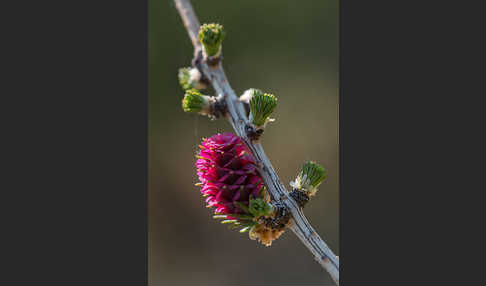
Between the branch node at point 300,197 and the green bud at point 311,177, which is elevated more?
the green bud at point 311,177

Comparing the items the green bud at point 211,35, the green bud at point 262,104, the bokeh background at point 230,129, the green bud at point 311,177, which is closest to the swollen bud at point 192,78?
the green bud at point 211,35

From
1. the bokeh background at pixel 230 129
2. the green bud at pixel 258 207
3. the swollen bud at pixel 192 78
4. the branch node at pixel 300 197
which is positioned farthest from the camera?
the bokeh background at pixel 230 129

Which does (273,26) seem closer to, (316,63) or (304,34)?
(304,34)

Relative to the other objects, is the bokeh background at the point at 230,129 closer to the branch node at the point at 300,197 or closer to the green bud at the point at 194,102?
the green bud at the point at 194,102

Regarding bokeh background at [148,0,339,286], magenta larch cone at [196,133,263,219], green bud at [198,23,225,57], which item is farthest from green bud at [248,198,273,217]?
bokeh background at [148,0,339,286]

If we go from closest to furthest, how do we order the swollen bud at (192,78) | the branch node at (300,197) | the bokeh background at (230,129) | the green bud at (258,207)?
the green bud at (258,207), the branch node at (300,197), the swollen bud at (192,78), the bokeh background at (230,129)

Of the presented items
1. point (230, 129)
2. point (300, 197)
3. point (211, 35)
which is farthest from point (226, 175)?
point (230, 129)

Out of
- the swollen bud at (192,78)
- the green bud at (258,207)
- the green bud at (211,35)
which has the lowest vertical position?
the green bud at (258,207)

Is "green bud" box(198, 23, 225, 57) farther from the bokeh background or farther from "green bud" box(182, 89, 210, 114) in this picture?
the bokeh background
